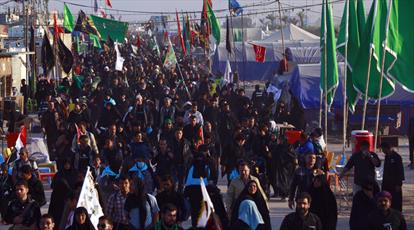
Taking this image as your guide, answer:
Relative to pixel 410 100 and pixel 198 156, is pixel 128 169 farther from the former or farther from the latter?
pixel 410 100

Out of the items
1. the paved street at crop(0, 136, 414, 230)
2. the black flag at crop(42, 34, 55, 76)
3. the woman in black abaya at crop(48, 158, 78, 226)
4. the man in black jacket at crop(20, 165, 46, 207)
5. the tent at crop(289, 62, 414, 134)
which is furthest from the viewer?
the black flag at crop(42, 34, 55, 76)

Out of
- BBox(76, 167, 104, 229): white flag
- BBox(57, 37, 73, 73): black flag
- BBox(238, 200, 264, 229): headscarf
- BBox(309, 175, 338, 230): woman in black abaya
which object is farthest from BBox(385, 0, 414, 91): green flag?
BBox(57, 37, 73, 73): black flag

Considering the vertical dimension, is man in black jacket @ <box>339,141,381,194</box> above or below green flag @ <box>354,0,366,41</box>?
below

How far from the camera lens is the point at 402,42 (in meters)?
15.2

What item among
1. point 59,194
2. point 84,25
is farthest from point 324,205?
point 84,25

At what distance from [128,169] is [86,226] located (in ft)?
11.5

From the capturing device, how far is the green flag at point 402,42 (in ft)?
49.1

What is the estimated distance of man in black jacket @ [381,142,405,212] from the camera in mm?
12570

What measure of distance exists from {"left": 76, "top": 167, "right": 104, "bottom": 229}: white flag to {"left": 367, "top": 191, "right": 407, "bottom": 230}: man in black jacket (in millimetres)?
2475

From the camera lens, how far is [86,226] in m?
9.17

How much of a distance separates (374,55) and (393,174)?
143 inches

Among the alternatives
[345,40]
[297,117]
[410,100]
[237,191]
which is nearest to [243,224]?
[237,191]

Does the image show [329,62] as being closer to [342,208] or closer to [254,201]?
[342,208]

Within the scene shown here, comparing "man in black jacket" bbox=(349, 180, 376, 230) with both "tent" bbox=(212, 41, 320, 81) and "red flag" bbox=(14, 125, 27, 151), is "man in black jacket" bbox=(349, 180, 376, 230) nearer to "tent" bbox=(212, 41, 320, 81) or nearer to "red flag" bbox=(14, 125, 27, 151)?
"red flag" bbox=(14, 125, 27, 151)
